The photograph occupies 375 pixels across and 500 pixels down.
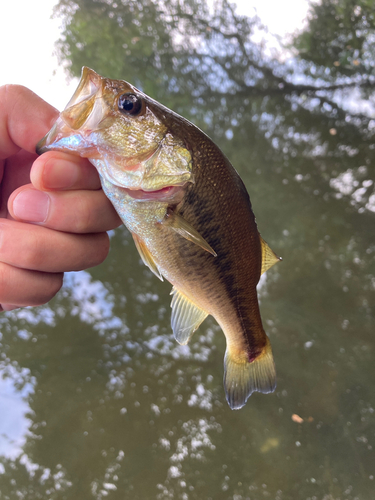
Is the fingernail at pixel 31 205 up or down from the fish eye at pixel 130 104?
down

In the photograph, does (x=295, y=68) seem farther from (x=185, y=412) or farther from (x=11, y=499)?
(x=11, y=499)

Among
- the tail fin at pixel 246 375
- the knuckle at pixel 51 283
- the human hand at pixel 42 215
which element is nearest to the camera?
the human hand at pixel 42 215

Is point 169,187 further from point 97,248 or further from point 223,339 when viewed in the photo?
point 223,339

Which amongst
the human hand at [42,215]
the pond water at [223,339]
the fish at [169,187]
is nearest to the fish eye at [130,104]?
the fish at [169,187]

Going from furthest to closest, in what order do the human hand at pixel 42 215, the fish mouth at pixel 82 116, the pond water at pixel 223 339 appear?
the pond water at pixel 223 339 → the human hand at pixel 42 215 → the fish mouth at pixel 82 116

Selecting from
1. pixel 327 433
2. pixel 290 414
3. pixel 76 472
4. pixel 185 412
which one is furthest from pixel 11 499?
pixel 327 433

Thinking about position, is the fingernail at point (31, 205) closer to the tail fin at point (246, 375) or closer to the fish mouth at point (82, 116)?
the fish mouth at point (82, 116)

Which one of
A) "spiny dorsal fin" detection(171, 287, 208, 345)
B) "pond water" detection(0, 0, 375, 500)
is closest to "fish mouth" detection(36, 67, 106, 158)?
"spiny dorsal fin" detection(171, 287, 208, 345)

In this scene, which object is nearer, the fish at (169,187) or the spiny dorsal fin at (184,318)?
the fish at (169,187)
